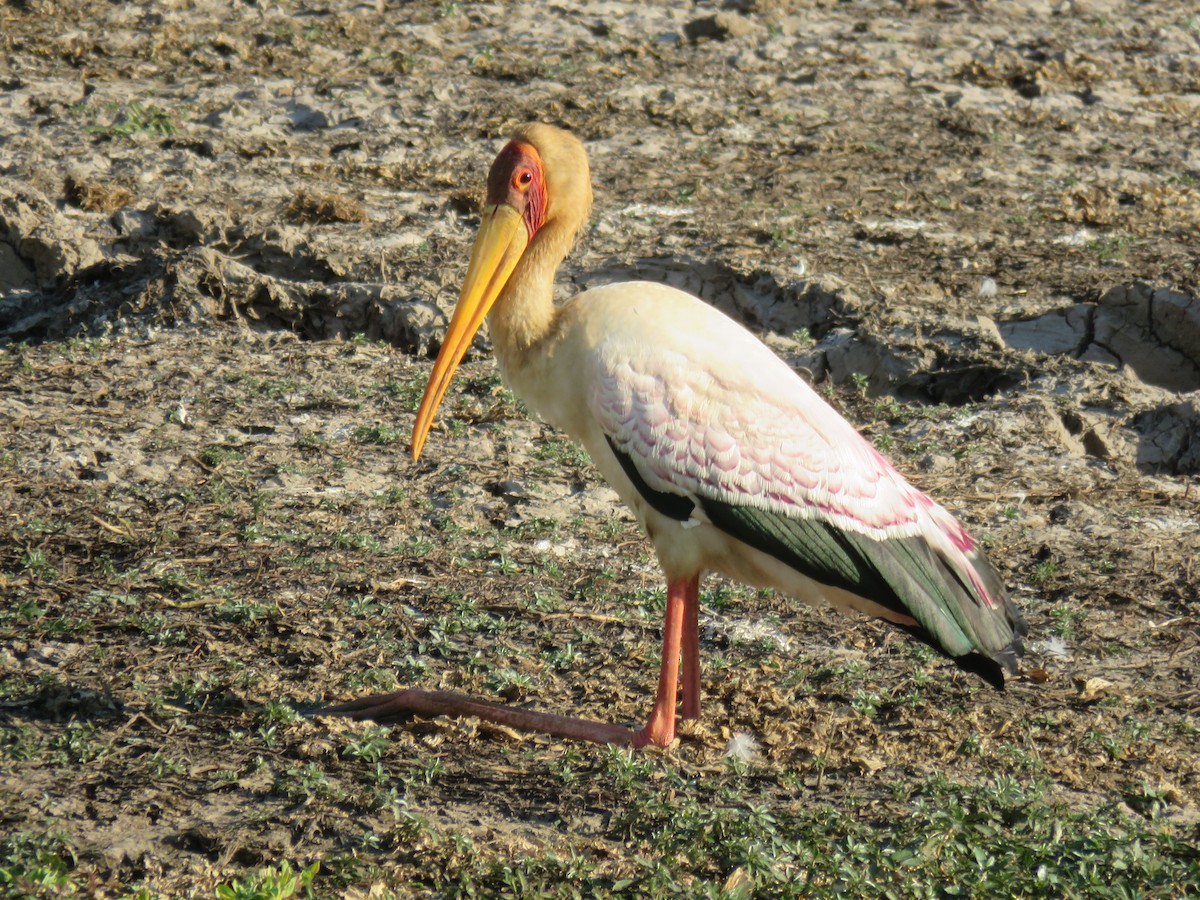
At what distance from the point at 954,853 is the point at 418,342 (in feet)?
11.7

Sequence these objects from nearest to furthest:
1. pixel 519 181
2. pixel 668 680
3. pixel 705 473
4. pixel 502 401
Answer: pixel 705 473 < pixel 668 680 < pixel 519 181 < pixel 502 401

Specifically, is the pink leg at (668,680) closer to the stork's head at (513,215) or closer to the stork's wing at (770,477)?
the stork's wing at (770,477)

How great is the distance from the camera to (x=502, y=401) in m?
5.64

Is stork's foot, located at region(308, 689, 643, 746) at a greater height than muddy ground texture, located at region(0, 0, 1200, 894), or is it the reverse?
stork's foot, located at region(308, 689, 643, 746)

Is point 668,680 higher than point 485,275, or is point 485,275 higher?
point 485,275

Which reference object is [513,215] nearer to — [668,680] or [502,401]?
[668,680]

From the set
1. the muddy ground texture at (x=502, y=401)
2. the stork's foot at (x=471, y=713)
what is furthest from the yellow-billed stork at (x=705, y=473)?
the muddy ground texture at (x=502, y=401)

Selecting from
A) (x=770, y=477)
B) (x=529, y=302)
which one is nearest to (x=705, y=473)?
(x=770, y=477)

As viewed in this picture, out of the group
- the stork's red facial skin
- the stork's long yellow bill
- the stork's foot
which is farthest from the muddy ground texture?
the stork's red facial skin

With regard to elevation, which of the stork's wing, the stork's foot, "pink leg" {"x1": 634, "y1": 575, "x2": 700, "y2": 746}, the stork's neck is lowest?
the stork's foot

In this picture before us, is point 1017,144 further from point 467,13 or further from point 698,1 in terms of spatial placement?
point 467,13

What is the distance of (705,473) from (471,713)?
82 centimetres

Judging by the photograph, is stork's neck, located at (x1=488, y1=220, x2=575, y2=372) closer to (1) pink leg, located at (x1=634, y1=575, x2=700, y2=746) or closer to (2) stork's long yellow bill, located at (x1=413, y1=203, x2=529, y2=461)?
(2) stork's long yellow bill, located at (x1=413, y1=203, x2=529, y2=461)

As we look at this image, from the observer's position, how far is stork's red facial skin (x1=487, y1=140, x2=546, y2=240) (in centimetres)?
373
